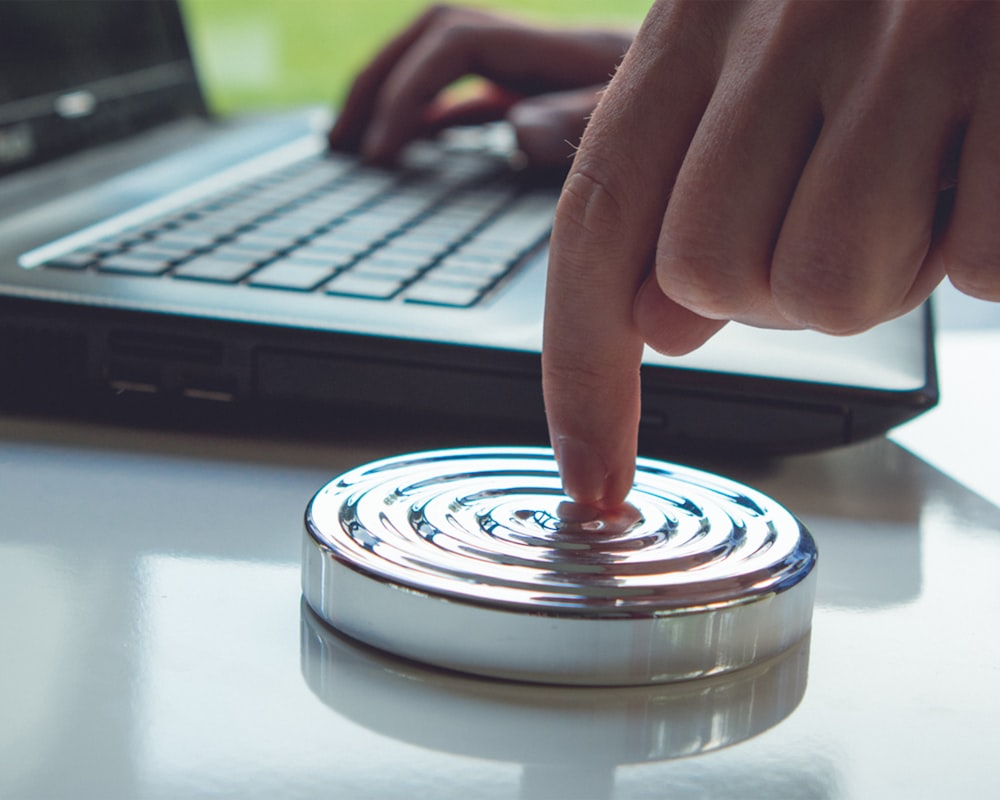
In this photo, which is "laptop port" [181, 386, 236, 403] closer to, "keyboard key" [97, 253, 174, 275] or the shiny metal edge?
"keyboard key" [97, 253, 174, 275]

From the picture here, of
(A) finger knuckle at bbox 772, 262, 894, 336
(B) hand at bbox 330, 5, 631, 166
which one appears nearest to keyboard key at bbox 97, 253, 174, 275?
(A) finger knuckle at bbox 772, 262, 894, 336

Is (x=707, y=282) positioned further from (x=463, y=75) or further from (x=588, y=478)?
(x=463, y=75)

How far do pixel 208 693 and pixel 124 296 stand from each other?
1.01ft

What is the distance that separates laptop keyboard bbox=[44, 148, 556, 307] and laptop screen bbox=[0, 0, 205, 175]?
0.18 meters

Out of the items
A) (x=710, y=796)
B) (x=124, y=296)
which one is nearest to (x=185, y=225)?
(x=124, y=296)

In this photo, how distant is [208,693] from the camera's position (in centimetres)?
36

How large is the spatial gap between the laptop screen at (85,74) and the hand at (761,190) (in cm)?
65

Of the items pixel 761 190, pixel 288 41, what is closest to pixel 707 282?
pixel 761 190

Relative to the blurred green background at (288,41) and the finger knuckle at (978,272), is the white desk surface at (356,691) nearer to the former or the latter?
the finger knuckle at (978,272)

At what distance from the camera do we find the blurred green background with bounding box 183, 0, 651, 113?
2688 mm

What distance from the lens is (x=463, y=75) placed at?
136 cm

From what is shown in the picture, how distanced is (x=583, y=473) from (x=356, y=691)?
0.13 m

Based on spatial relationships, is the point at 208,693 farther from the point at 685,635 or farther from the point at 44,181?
the point at 44,181

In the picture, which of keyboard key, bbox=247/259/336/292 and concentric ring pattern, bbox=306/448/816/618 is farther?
keyboard key, bbox=247/259/336/292
